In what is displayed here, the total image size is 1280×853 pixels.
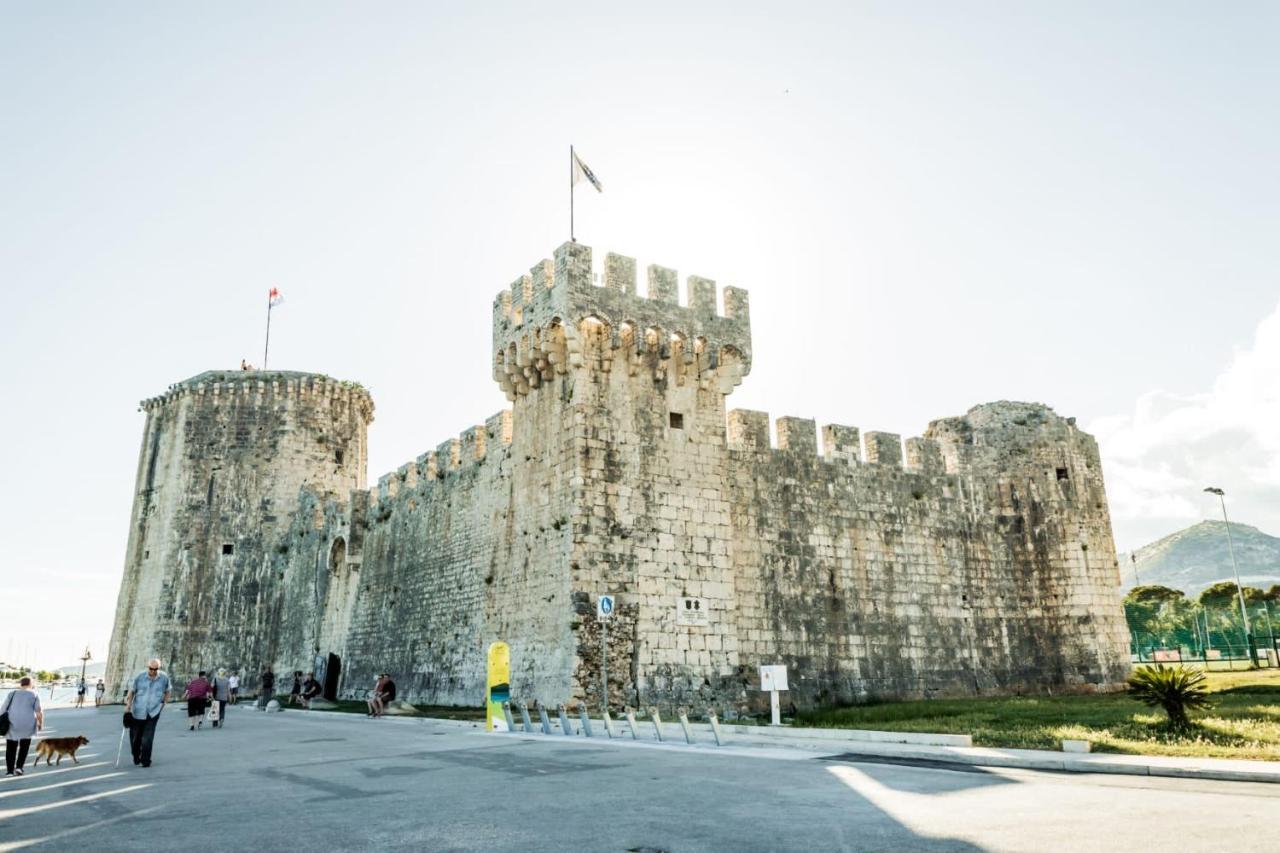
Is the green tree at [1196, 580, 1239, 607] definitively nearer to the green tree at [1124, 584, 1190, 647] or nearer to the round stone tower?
the green tree at [1124, 584, 1190, 647]

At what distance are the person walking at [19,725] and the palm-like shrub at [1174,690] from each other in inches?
574

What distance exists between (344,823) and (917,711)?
13539 millimetres

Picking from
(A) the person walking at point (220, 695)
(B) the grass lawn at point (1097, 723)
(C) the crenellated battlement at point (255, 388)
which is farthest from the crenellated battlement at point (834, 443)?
(C) the crenellated battlement at point (255, 388)

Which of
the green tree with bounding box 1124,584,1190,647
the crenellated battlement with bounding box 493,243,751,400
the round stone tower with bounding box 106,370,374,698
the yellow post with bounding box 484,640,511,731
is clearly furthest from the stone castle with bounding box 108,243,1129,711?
the green tree with bounding box 1124,584,1190,647

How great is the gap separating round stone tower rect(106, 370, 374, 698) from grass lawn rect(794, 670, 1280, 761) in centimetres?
2627

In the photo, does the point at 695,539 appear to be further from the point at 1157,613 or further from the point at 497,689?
the point at 1157,613

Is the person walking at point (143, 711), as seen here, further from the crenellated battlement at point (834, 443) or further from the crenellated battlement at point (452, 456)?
the crenellated battlement at point (834, 443)

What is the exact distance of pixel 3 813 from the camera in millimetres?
7664

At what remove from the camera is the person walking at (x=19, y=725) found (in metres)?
11.1

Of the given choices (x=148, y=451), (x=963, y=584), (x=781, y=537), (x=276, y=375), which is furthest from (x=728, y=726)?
(x=148, y=451)

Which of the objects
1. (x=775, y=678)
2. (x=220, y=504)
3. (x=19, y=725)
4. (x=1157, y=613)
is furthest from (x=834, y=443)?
(x=1157, y=613)

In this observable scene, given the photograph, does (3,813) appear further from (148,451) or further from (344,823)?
(148,451)

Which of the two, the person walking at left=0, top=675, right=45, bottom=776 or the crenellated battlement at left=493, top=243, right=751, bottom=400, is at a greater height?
the crenellated battlement at left=493, top=243, right=751, bottom=400

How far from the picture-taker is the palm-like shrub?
38.1ft
